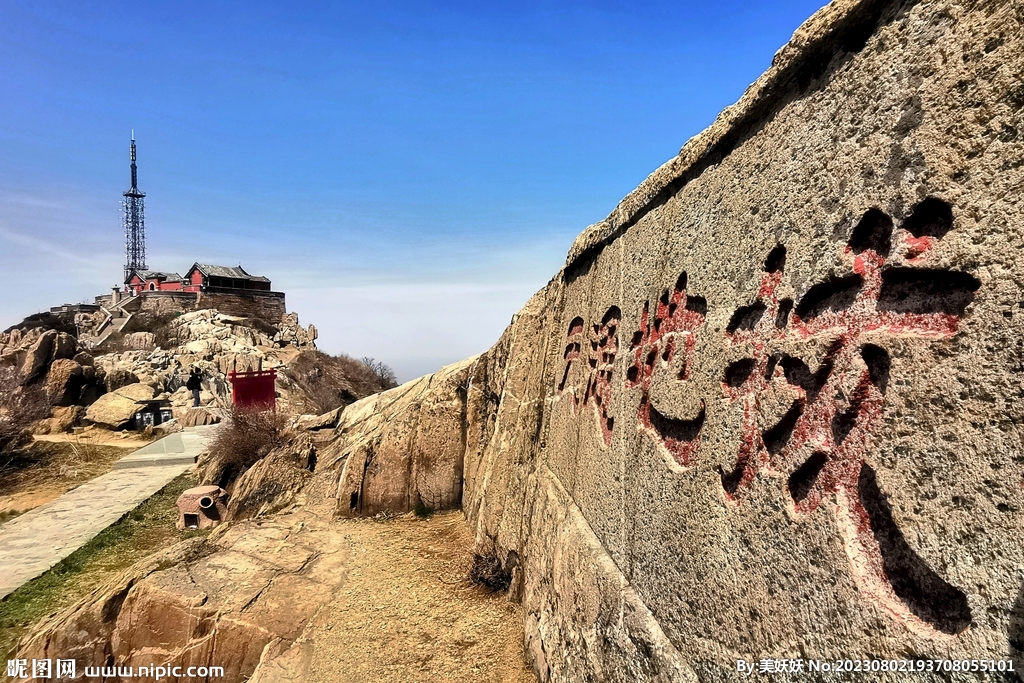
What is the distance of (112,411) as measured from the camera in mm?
14633

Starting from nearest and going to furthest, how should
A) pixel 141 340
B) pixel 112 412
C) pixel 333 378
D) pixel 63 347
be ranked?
pixel 112 412, pixel 63 347, pixel 333 378, pixel 141 340

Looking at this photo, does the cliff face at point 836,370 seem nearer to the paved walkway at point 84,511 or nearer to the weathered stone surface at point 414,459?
the weathered stone surface at point 414,459

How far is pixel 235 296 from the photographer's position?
32719mm

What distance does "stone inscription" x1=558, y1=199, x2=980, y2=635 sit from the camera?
40.9 inches

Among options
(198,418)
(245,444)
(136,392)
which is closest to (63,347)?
(136,392)

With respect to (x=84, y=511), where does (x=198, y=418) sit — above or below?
above

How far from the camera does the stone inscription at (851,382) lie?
1038 mm

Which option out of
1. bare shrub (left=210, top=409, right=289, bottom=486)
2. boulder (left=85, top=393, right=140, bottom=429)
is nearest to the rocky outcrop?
boulder (left=85, top=393, right=140, bottom=429)

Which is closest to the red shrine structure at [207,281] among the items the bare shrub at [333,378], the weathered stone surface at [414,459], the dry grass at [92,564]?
the bare shrub at [333,378]

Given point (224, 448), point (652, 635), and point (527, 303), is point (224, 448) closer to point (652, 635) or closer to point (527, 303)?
point (527, 303)

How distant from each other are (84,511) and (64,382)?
8.49m

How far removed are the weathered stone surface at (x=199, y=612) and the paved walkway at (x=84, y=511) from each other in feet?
8.55

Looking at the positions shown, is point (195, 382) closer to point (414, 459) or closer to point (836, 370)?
point (414, 459)

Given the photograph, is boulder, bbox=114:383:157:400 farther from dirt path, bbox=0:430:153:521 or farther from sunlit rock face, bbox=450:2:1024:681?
sunlit rock face, bbox=450:2:1024:681
